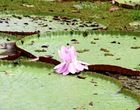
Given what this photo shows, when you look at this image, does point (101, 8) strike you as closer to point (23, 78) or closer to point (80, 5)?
point (80, 5)

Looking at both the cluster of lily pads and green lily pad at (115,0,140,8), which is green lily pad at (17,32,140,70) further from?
green lily pad at (115,0,140,8)

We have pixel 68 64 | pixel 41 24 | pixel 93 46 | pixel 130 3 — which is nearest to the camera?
pixel 68 64

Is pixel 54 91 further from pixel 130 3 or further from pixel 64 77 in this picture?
pixel 130 3

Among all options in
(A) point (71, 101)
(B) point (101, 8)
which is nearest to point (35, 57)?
(A) point (71, 101)

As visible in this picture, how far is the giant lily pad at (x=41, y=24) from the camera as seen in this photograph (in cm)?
524

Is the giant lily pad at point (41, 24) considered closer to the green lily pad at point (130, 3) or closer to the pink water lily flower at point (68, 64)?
the green lily pad at point (130, 3)

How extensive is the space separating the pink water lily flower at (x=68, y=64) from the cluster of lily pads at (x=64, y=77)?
3 centimetres

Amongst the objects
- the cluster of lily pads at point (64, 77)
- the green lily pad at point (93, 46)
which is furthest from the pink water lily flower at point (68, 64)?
the green lily pad at point (93, 46)

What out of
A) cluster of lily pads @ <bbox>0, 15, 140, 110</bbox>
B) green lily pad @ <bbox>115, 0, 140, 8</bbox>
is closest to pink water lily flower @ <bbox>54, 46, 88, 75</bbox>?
cluster of lily pads @ <bbox>0, 15, 140, 110</bbox>

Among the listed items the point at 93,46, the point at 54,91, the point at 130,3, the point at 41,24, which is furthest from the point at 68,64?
the point at 130,3

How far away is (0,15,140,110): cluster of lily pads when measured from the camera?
3168 mm

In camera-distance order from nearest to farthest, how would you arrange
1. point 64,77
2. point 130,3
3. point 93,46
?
point 64,77 < point 93,46 < point 130,3

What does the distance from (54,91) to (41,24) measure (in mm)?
2159

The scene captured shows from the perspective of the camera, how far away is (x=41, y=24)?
546 cm
